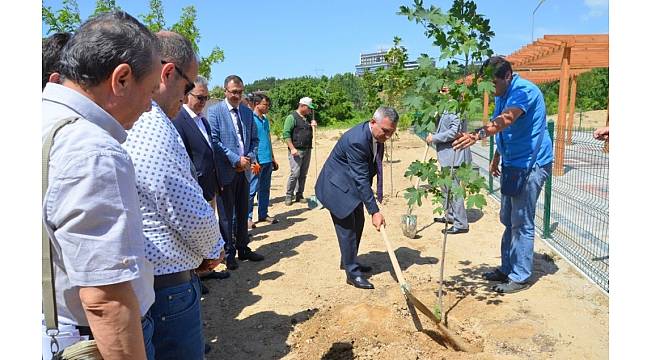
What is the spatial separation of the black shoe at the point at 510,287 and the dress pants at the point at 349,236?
52.2 inches

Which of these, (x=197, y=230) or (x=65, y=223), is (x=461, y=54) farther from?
(x=65, y=223)

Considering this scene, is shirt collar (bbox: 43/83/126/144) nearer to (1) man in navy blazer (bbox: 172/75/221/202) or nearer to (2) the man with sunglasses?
(2) the man with sunglasses

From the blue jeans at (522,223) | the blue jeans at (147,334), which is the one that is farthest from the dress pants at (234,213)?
the blue jeans at (147,334)

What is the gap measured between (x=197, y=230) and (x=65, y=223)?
782 millimetres

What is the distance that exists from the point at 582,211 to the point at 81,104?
5.82 m

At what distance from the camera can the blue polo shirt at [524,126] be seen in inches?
155

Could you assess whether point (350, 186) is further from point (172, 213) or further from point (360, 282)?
point (172, 213)

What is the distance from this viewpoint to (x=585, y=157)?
17.6ft

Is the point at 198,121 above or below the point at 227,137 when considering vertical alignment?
above

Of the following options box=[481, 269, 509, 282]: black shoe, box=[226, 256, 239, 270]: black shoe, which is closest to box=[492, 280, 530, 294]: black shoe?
box=[481, 269, 509, 282]: black shoe

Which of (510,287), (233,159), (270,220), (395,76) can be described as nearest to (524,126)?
(510,287)

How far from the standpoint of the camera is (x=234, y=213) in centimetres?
534

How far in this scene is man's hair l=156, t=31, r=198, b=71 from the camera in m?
1.92

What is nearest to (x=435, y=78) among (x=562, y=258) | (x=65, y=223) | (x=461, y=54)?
(x=461, y=54)
